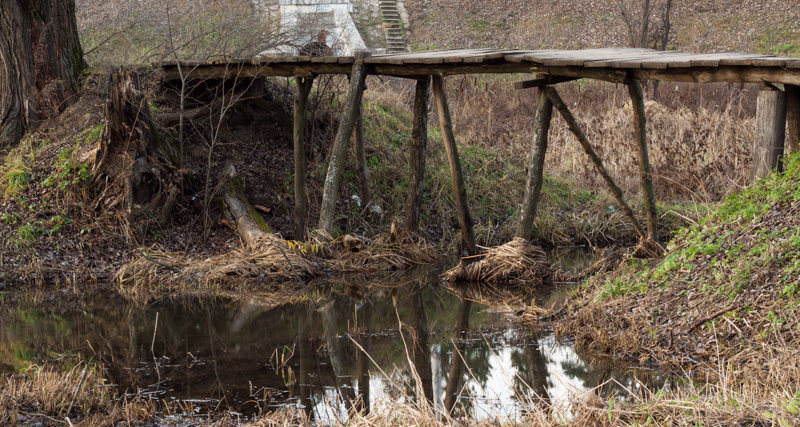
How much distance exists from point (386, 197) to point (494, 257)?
3.89 m

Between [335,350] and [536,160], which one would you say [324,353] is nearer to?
[335,350]

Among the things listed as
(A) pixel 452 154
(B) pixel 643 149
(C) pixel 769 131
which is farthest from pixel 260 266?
(C) pixel 769 131

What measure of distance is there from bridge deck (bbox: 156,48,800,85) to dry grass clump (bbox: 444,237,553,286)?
2.28m

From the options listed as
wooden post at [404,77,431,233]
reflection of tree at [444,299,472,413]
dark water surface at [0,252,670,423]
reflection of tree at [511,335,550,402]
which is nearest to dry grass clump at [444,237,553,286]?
dark water surface at [0,252,670,423]

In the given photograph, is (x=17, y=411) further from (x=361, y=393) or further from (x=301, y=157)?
(x=301, y=157)

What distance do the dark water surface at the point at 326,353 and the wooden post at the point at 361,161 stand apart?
3305 millimetres

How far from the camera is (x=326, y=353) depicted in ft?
27.6

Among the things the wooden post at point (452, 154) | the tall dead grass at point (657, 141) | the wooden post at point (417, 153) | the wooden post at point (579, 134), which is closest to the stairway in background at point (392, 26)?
the tall dead grass at point (657, 141)

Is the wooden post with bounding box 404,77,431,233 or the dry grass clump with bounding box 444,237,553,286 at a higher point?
the wooden post with bounding box 404,77,431,233

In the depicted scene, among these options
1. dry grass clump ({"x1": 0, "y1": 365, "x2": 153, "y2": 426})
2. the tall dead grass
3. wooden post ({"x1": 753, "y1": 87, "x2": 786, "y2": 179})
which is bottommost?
the tall dead grass

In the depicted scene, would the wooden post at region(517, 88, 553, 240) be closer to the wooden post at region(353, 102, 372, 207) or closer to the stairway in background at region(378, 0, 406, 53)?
the wooden post at region(353, 102, 372, 207)

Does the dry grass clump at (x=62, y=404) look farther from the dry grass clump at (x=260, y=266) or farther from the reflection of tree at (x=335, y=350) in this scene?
the dry grass clump at (x=260, y=266)

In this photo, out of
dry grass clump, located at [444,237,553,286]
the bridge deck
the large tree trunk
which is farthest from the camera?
the large tree trunk

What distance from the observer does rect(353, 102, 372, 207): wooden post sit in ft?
46.6
